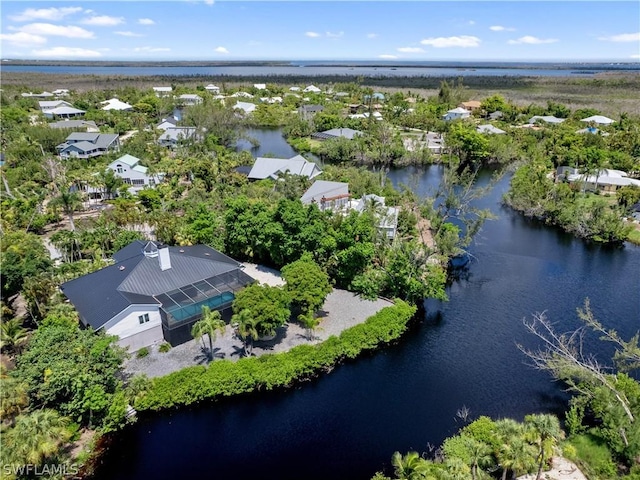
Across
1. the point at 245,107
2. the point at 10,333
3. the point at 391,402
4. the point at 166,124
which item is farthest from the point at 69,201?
the point at 245,107

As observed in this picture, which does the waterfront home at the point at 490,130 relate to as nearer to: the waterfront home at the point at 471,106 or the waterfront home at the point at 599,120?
the waterfront home at the point at 599,120

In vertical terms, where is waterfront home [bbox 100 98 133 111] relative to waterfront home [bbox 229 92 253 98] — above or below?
below

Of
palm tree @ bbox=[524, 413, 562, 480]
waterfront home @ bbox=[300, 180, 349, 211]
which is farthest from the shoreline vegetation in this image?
palm tree @ bbox=[524, 413, 562, 480]

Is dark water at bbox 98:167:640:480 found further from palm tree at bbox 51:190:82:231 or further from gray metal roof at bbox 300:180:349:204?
palm tree at bbox 51:190:82:231

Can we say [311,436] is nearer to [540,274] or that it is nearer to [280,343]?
[280,343]

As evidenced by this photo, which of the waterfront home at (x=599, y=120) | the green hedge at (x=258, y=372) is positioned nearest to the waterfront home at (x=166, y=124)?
the green hedge at (x=258, y=372)

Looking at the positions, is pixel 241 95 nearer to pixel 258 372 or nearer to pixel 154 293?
pixel 154 293
